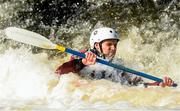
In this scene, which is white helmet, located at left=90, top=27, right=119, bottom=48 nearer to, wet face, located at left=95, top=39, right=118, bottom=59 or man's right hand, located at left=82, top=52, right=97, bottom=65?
wet face, located at left=95, top=39, right=118, bottom=59

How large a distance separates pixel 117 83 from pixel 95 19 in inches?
168

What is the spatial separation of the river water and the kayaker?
13 cm

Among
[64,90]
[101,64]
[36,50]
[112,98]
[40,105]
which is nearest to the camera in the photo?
[40,105]

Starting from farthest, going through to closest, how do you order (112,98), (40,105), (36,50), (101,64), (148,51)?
1. (36,50)
2. (148,51)
3. (101,64)
4. (112,98)
5. (40,105)

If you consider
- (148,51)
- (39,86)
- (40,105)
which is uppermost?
(148,51)

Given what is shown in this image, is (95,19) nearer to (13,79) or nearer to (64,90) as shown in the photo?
(13,79)

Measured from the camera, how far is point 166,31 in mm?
9898

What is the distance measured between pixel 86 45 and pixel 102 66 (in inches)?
121

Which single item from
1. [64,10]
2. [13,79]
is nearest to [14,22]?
[64,10]

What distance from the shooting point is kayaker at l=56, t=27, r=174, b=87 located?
6285mm

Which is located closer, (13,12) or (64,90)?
(64,90)

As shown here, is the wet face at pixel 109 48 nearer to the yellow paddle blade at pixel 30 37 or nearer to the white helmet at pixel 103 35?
the white helmet at pixel 103 35

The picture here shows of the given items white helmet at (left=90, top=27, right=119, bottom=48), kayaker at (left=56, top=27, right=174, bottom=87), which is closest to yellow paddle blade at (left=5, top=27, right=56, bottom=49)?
kayaker at (left=56, top=27, right=174, bottom=87)

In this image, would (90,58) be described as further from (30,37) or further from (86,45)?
(86,45)
